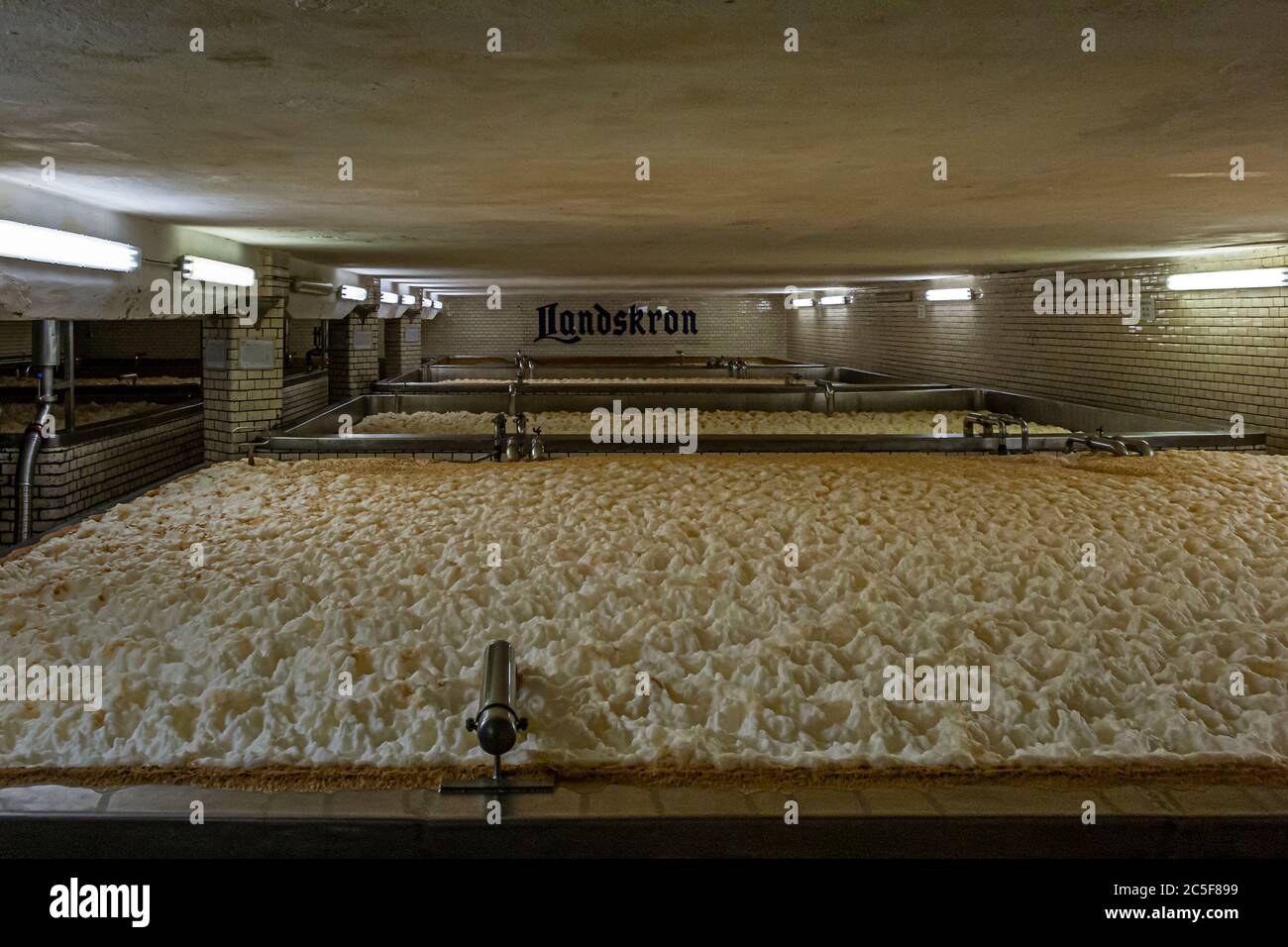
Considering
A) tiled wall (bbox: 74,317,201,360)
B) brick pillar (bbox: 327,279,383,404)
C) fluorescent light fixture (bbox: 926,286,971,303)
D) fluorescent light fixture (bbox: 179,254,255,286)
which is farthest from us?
tiled wall (bbox: 74,317,201,360)

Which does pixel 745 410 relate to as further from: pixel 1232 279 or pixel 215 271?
pixel 215 271

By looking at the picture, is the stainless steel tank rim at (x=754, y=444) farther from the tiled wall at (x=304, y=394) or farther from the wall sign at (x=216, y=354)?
the tiled wall at (x=304, y=394)

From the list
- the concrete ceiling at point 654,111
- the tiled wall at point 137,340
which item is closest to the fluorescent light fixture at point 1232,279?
the concrete ceiling at point 654,111

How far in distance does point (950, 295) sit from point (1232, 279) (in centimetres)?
540

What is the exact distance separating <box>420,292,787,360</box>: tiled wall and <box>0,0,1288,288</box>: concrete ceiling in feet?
52.5

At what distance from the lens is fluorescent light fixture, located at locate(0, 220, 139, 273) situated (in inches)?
175

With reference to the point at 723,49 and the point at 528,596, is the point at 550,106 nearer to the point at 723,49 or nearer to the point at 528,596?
the point at 723,49

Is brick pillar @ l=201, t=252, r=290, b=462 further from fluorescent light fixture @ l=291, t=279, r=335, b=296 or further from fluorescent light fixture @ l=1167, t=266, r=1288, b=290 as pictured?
fluorescent light fixture @ l=1167, t=266, r=1288, b=290

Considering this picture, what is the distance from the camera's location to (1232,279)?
26.6 ft

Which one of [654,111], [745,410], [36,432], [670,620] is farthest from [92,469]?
[745,410]

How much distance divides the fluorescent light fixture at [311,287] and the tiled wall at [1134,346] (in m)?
8.18

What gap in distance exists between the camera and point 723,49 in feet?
8.25

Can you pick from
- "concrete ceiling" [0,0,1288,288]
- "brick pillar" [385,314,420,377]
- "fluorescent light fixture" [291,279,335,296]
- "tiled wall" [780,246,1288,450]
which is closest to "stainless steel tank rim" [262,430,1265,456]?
"tiled wall" [780,246,1288,450]
